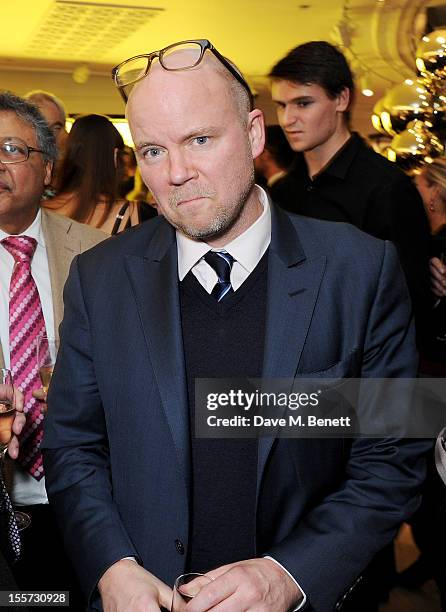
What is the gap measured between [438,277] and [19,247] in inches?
61.5

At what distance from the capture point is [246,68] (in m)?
10.4

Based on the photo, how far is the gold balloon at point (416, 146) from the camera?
3.87 metres

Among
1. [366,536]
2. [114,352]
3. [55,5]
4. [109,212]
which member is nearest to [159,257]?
[114,352]

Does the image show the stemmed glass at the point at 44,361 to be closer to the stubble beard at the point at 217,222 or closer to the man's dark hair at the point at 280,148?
the stubble beard at the point at 217,222

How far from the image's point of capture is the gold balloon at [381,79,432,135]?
393cm

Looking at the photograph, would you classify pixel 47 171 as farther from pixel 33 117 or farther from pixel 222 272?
pixel 222 272

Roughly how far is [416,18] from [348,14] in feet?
4.26

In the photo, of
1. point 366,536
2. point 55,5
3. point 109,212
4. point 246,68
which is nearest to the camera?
point 366,536

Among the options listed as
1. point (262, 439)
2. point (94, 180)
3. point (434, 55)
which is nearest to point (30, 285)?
point (262, 439)

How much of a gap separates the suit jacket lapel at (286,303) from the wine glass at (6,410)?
55 cm

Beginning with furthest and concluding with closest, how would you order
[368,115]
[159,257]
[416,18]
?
[368,115]
[416,18]
[159,257]

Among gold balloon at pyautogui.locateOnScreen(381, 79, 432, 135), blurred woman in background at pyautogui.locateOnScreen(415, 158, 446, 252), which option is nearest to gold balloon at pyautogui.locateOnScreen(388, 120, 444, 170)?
gold balloon at pyautogui.locateOnScreen(381, 79, 432, 135)

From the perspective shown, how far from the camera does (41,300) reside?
1934 millimetres

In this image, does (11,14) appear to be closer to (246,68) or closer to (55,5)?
(55,5)
